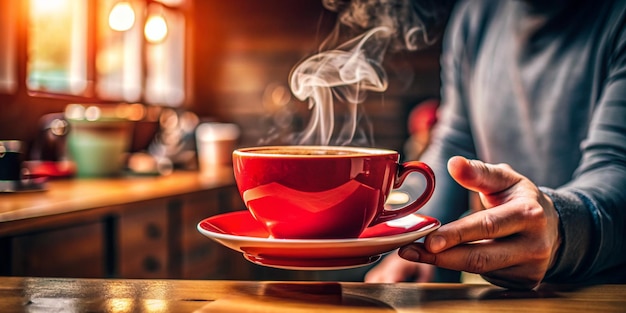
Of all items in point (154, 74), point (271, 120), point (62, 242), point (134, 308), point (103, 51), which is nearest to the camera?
point (134, 308)


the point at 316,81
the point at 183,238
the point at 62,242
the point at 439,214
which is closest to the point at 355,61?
the point at 316,81

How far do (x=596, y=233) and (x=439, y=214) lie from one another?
1.87ft

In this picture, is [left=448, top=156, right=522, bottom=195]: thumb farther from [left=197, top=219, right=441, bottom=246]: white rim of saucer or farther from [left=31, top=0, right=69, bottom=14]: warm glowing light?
[left=31, top=0, right=69, bottom=14]: warm glowing light

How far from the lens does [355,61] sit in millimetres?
1062

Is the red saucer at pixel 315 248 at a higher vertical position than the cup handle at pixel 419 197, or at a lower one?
lower

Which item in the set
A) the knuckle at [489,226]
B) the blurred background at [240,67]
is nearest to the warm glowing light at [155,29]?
the blurred background at [240,67]

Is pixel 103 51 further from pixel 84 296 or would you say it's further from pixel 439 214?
pixel 84 296

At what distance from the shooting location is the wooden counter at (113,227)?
4.70 ft

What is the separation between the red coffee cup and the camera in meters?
0.63

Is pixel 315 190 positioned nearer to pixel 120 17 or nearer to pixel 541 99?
pixel 541 99

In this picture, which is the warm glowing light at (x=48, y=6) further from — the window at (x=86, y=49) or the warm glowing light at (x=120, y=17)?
the warm glowing light at (x=120, y=17)

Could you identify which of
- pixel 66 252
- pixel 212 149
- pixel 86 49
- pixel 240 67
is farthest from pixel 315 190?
pixel 240 67

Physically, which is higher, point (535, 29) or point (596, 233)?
point (535, 29)

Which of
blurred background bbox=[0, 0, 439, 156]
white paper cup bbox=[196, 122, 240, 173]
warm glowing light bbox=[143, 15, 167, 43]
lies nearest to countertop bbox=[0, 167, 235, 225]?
white paper cup bbox=[196, 122, 240, 173]
